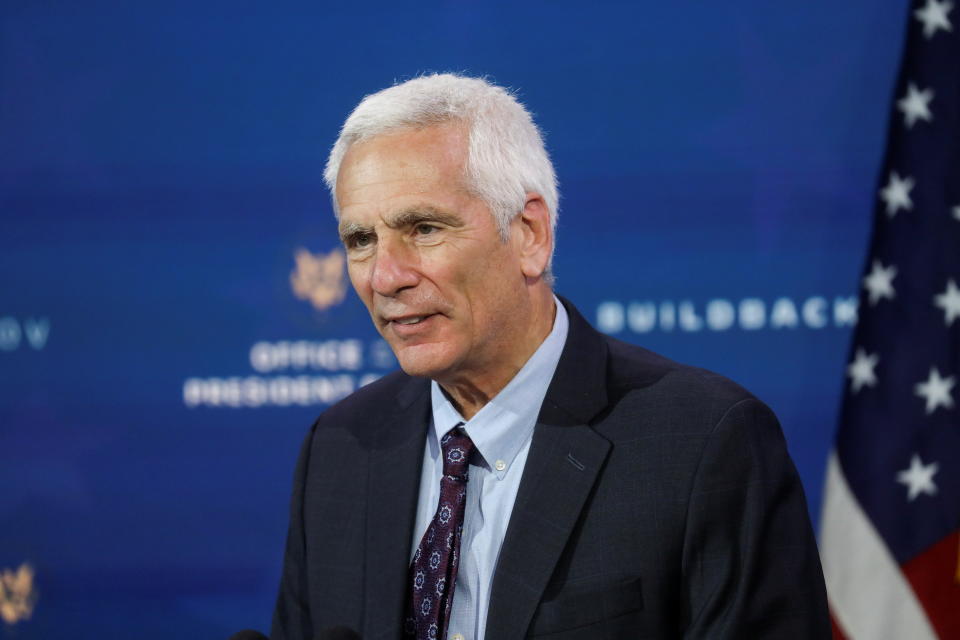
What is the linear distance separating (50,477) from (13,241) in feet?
2.14

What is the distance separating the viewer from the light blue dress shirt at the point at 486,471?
1.49 meters

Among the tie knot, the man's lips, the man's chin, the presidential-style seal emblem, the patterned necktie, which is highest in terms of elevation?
the presidential-style seal emblem

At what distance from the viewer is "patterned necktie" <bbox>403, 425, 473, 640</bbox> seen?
4.87 feet

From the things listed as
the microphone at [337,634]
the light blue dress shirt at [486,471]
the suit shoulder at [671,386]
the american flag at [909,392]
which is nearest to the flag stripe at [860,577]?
the american flag at [909,392]

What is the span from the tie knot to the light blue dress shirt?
0.5 inches

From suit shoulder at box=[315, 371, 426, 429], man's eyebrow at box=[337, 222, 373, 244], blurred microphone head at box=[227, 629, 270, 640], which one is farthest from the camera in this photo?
suit shoulder at box=[315, 371, 426, 429]

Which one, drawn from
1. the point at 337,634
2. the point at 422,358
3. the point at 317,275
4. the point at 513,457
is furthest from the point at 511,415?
the point at 317,275

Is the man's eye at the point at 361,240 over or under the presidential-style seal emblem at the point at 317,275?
under

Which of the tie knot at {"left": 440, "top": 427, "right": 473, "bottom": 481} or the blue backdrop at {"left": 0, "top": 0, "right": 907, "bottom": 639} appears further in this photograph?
the blue backdrop at {"left": 0, "top": 0, "right": 907, "bottom": 639}

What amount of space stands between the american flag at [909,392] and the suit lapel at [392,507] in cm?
143

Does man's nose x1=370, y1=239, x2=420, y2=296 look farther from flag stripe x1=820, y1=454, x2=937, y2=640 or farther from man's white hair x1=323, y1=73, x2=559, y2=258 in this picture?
flag stripe x1=820, y1=454, x2=937, y2=640

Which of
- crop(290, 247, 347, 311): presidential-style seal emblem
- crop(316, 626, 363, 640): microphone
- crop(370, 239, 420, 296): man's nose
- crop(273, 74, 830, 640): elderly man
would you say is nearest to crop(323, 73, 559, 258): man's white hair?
crop(273, 74, 830, 640): elderly man

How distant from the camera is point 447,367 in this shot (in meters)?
1.51

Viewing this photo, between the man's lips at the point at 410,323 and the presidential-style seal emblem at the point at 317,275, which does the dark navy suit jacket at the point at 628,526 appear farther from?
the presidential-style seal emblem at the point at 317,275
